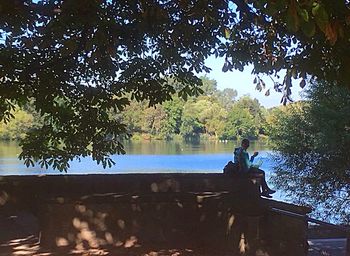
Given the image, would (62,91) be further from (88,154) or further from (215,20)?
(215,20)

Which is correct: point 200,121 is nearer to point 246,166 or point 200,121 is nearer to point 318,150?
point 318,150

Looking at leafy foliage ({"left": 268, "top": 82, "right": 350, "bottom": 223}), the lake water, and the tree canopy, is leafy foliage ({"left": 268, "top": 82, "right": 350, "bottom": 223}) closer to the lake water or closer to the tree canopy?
the tree canopy

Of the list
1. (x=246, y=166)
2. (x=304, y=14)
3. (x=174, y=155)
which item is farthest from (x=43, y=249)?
(x=174, y=155)

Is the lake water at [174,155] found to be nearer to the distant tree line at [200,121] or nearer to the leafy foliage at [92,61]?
the distant tree line at [200,121]

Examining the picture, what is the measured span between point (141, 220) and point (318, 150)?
259 inches

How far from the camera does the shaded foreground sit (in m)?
7.00

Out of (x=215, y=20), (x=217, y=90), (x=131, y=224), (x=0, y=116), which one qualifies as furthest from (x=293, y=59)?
(x=217, y=90)

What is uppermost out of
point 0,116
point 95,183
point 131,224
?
point 0,116

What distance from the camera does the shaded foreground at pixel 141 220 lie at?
7.00 meters

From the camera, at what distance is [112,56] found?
24.1 ft

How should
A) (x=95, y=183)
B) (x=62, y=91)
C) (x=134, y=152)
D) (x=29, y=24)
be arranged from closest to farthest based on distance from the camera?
(x=29, y=24) → (x=62, y=91) → (x=95, y=183) → (x=134, y=152)

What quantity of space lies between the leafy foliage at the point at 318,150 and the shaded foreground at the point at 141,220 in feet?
15.0

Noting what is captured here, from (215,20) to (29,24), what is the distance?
2.74 meters

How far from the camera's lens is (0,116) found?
8.05 meters
